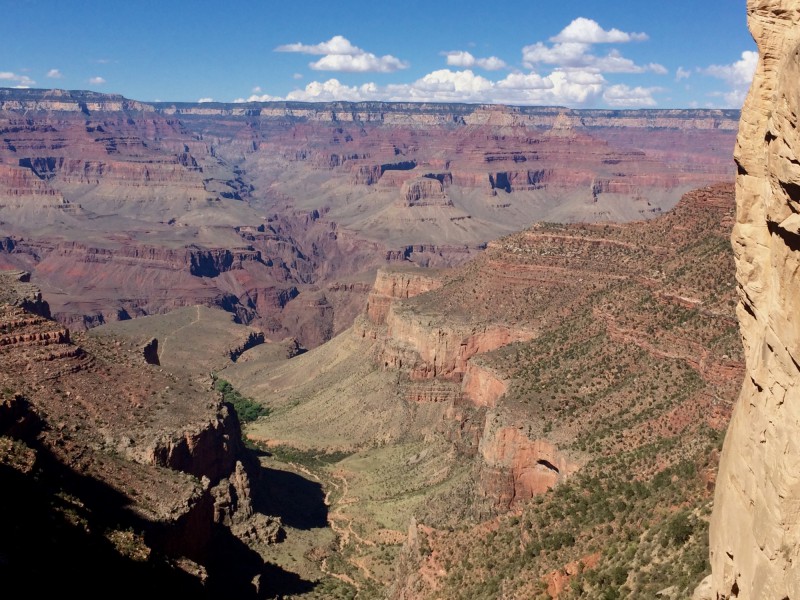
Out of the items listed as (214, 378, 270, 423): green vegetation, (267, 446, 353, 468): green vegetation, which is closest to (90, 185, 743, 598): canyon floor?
(267, 446, 353, 468): green vegetation

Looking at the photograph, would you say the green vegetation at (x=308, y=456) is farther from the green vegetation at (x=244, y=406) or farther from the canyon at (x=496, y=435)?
the green vegetation at (x=244, y=406)

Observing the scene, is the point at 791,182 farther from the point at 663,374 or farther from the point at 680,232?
A: the point at 680,232

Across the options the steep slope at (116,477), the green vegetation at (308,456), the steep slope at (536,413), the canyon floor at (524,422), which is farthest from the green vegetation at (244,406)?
the steep slope at (116,477)

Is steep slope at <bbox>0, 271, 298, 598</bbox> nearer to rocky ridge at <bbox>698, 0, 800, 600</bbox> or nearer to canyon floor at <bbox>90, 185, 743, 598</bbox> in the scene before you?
canyon floor at <bbox>90, 185, 743, 598</bbox>

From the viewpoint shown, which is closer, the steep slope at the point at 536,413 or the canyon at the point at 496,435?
the canyon at the point at 496,435

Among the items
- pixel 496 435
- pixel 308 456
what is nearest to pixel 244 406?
pixel 308 456

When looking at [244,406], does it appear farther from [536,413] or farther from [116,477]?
[116,477]

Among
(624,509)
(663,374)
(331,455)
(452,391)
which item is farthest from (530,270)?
(624,509)
